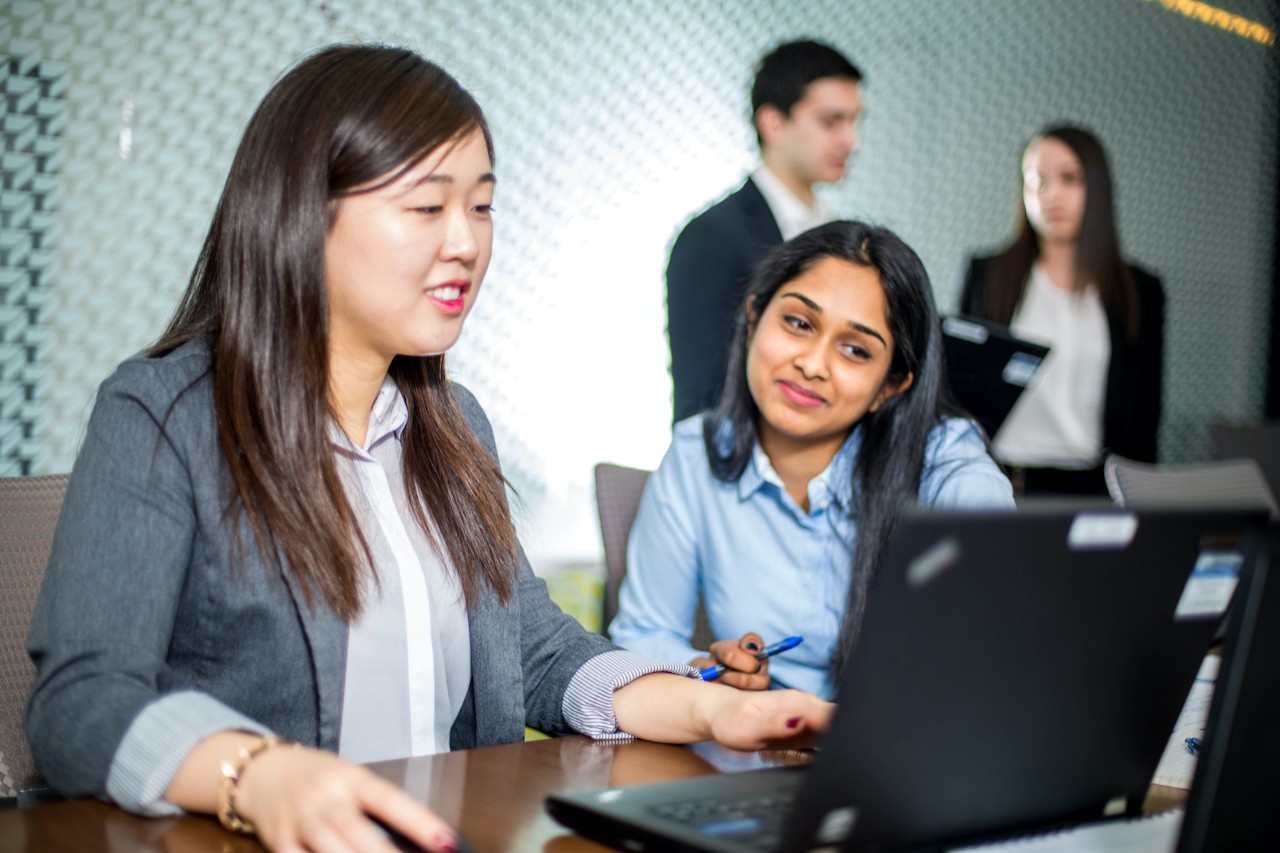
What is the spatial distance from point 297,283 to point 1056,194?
312 cm

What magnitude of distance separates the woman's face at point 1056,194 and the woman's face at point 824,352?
1.91 metres

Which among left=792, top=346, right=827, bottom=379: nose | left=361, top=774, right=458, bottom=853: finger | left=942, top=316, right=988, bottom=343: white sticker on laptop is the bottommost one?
left=361, top=774, right=458, bottom=853: finger

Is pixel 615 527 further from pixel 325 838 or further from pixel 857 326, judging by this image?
pixel 325 838

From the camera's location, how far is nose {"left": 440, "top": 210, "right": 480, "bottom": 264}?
51.3 inches

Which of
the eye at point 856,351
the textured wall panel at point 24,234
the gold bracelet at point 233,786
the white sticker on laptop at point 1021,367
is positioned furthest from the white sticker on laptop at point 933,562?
the textured wall panel at point 24,234

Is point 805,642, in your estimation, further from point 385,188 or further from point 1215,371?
point 1215,371

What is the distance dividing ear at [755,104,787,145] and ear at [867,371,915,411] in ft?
4.03

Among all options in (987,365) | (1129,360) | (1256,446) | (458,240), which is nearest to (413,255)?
(458,240)

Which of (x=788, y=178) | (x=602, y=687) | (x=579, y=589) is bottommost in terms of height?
(x=579, y=589)

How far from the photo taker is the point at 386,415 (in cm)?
145

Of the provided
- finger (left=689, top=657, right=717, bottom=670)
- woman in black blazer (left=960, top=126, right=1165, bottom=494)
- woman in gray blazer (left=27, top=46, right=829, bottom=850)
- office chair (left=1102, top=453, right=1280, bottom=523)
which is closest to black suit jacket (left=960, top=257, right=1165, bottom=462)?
woman in black blazer (left=960, top=126, right=1165, bottom=494)

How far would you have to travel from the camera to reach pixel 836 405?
2.11 metres

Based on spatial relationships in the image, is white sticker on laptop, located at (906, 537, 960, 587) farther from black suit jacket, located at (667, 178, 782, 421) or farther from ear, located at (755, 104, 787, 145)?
ear, located at (755, 104, 787, 145)

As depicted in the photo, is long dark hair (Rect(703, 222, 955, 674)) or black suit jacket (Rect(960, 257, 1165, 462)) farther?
black suit jacket (Rect(960, 257, 1165, 462))
